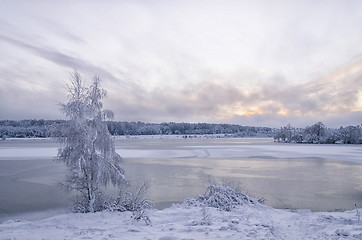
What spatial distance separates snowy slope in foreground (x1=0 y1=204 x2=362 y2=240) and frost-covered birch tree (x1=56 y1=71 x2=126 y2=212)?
1.51 m

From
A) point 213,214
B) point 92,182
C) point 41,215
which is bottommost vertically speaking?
point 41,215

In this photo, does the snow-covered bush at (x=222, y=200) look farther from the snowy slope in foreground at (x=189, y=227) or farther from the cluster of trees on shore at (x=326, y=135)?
the cluster of trees on shore at (x=326, y=135)

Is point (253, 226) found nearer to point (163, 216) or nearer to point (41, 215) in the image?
point (163, 216)

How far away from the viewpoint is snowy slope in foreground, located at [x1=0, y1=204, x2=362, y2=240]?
734 centimetres

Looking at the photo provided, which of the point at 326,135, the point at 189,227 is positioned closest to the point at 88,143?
the point at 189,227

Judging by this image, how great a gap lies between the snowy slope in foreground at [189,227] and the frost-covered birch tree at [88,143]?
151 cm

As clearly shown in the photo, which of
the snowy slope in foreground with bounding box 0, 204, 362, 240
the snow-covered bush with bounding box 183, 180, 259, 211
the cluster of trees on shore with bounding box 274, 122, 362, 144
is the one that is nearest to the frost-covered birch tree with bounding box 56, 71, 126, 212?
the snowy slope in foreground with bounding box 0, 204, 362, 240

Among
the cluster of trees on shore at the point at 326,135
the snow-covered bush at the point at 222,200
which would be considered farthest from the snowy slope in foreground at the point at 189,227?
the cluster of trees on shore at the point at 326,135

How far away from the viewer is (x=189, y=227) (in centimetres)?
804

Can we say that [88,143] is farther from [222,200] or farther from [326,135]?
[326,135]

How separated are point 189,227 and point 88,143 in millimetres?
5115

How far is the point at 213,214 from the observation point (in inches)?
386

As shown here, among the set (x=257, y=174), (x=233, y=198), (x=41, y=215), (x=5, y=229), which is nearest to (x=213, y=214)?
(x=233, y=198)

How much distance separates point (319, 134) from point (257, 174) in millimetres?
72047
